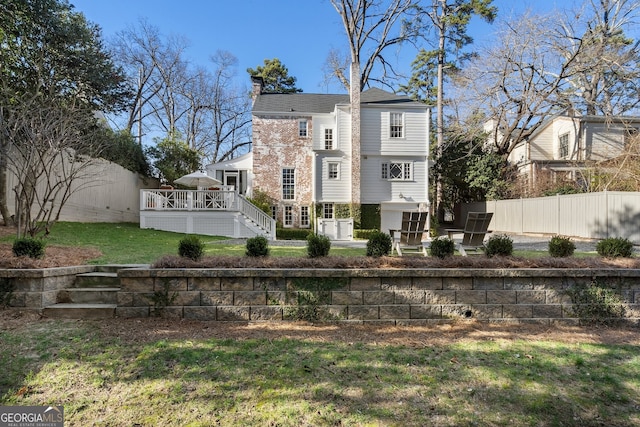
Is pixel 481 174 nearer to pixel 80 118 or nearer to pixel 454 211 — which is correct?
pixel 454 211

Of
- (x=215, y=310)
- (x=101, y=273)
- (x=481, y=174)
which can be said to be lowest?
(x=215, y=310)

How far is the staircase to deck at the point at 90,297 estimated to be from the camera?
14.4 ft

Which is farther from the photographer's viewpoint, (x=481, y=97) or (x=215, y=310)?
(x=481, y=97)

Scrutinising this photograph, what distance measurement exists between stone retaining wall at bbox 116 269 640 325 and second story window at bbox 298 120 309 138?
17.2 metres

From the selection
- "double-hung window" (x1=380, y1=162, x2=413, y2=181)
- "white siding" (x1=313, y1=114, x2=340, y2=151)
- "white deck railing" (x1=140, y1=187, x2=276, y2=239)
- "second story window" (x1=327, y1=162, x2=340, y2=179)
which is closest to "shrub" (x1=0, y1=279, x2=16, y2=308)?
"white deck railing" (x1=140, y1=187, x2=276, y2=239)

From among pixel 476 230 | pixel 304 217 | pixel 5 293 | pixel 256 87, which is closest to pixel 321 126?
pixel 304 217

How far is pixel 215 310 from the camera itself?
4.43 m

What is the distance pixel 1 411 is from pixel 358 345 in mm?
3143

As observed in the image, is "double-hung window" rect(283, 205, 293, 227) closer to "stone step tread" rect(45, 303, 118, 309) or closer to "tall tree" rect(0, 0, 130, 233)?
"tall tree" rect(0, 0, 130, 233)

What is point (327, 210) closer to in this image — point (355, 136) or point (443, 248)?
point (355, 136)

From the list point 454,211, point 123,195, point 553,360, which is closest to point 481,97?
point 454,211

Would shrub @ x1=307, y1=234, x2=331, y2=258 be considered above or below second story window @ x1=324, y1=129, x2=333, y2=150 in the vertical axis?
below

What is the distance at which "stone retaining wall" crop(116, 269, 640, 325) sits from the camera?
14.5 feet
